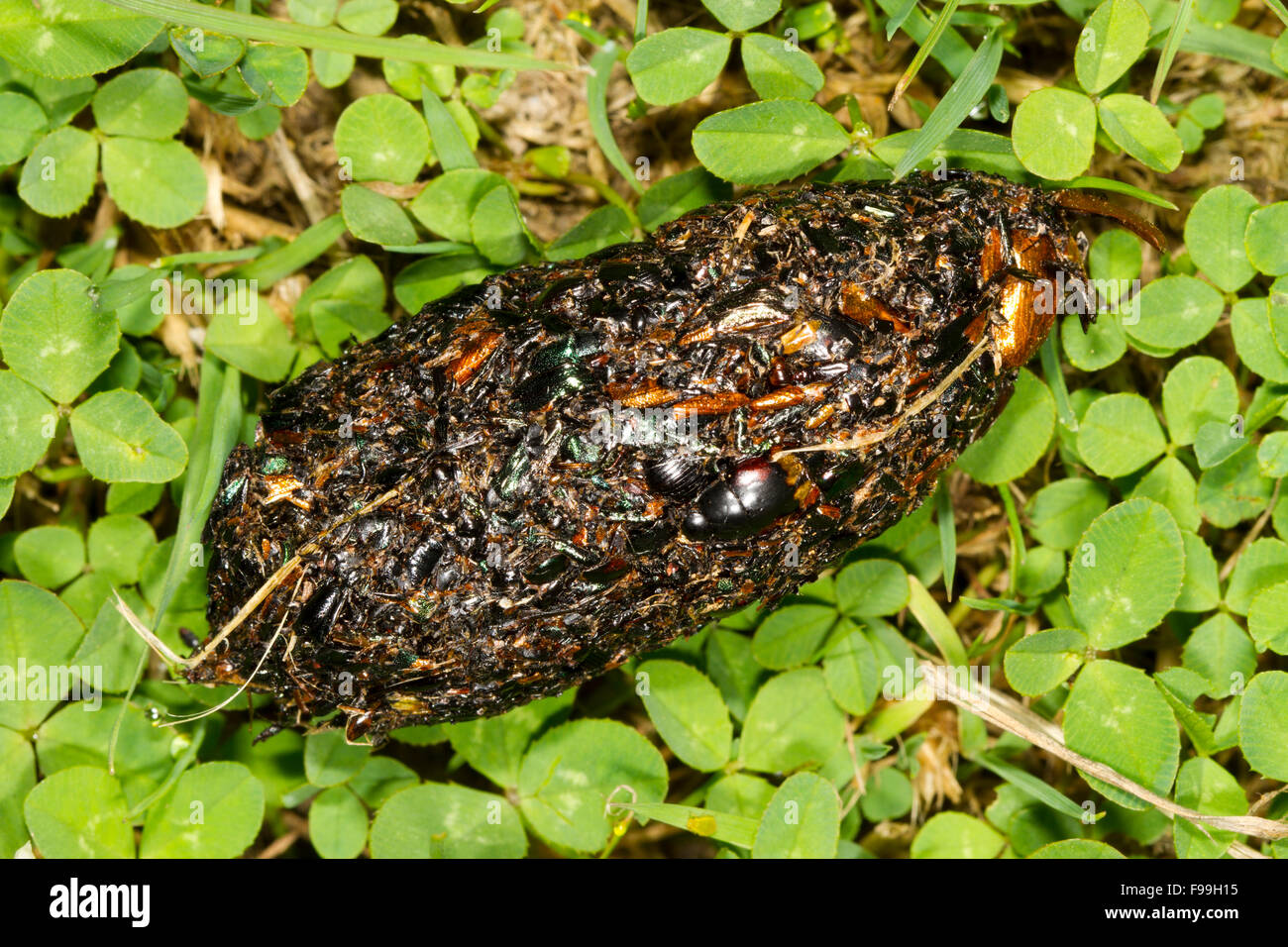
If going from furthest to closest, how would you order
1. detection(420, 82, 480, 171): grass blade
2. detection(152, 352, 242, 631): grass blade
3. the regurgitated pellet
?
detection(420, 82, 480, 171): grass blade → detection(152, 352, 242, 631): grass blade → the regurgitated pellet

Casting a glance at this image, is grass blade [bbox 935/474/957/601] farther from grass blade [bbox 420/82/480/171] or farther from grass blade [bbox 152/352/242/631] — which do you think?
grass blade [bbox 152/352/242/631]

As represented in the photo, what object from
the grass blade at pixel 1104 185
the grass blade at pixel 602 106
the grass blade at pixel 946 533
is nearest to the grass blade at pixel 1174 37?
the grass blade at pixel 1104 185

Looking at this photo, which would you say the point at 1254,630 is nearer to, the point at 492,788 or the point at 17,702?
the point at 492,788

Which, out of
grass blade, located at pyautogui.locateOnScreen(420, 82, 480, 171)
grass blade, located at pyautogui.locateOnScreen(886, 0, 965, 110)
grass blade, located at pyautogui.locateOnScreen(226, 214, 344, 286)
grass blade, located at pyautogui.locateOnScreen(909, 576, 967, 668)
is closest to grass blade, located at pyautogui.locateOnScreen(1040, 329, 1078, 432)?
grass blade, located at pyautogui.locateOnScreen(909, 576, 967, 668)

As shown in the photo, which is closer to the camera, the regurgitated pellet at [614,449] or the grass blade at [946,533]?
the regurgitated pellet at [614,449]

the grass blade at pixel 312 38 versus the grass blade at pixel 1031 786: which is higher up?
the grass blade at pixel 312 38

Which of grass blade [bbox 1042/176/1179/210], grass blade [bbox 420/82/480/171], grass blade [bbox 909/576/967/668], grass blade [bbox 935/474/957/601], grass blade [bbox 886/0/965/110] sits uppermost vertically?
grass blade [bbox 886/0/965/110]

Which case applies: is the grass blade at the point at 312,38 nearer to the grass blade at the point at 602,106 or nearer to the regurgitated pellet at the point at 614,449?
Result: the grass blade at the point at 602,106

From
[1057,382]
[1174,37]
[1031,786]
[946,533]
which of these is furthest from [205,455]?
[1174,37]

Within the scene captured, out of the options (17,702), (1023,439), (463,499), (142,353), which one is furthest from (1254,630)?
(17,702)
